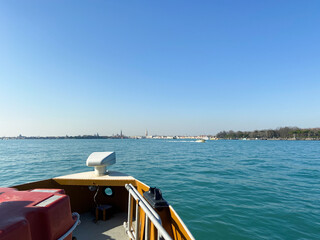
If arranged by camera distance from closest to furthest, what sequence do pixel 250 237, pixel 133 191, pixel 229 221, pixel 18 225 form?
pixel 18 225 < pixel 133 191 < pixel 250 237 < pixel 229 221

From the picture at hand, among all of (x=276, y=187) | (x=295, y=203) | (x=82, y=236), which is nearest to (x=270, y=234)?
(x=295, y=203)

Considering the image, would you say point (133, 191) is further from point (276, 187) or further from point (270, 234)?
point (276, 187)

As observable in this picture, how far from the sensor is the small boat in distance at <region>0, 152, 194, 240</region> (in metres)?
1.88

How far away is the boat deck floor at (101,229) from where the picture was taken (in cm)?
403

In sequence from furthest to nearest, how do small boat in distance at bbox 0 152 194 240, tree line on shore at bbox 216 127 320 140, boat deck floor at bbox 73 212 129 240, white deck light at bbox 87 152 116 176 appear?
1. tree line on shore at bbox 216 127 320 140
2. white deck light at bbox 87 152 116 176
3. boat deck floor at bbox 73 212 129 240
4. small boat in distance at bbox 0 152 194 240

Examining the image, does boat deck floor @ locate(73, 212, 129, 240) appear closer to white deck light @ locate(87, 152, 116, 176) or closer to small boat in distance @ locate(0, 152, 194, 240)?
small boat in distance @ locate(0, 152, 194, 240)

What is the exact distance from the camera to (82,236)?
13.1 ft

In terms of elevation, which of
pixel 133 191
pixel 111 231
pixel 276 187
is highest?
pixel 133 191

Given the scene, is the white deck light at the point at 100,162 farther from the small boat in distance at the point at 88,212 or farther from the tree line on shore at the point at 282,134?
the tree line on shore at the point at 282,134

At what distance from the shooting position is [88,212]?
5.21 meters

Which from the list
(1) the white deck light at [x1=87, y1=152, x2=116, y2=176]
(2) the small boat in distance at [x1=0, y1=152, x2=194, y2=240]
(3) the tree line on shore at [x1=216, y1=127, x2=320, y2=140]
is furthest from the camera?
(3) the tree line on shore at [x1=216, y1=127, x2=320, y2=140]

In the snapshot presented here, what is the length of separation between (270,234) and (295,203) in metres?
4.34

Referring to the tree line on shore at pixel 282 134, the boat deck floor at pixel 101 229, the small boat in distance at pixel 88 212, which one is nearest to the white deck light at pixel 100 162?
the small boat in distance at pixel 88 212

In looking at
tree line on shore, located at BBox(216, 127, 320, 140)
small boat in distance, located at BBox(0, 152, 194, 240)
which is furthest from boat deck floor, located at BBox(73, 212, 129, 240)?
tree line on shore, located at BBox(216, 127, 320, 140)
